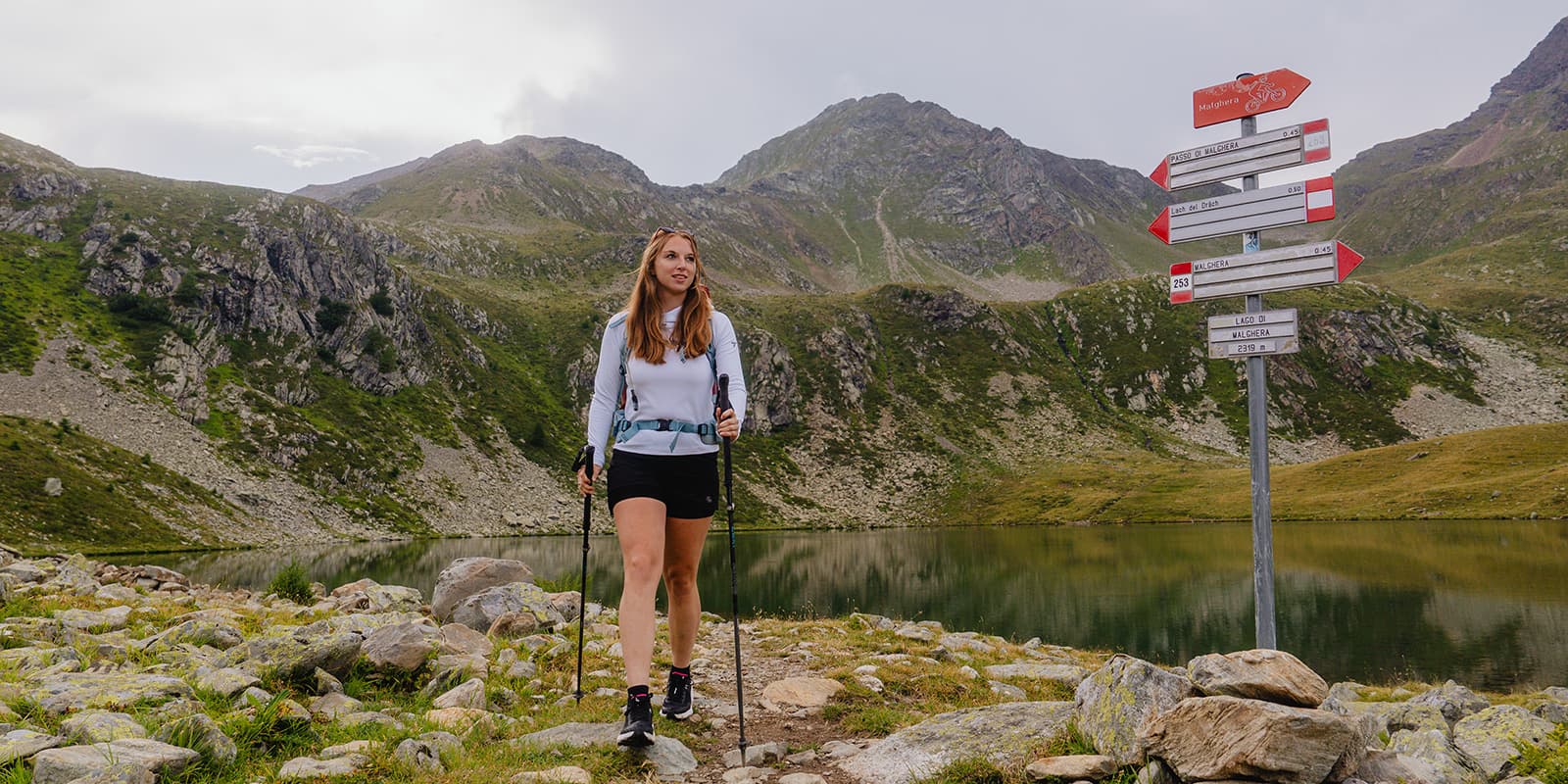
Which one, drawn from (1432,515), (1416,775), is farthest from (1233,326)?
(1432,515)

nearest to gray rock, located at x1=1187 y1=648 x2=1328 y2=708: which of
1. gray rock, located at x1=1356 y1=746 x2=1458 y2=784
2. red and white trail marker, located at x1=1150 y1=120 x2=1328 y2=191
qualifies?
gray rock, located at x1=1356 y1=746 x2=1458 y2=784

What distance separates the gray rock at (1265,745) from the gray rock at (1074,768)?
1.62 ft

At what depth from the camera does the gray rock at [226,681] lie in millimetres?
6398

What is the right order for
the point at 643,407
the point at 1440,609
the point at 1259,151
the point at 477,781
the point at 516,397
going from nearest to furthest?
the point at 477,781, the point at 643,407, the point at 1259,151, the point at 1440,609, the point at 516,397

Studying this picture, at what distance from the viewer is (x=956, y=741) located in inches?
241

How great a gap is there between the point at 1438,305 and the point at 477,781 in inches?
10743

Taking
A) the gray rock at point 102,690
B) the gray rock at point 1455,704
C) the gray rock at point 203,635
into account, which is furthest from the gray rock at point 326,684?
the gray rock at point 1455,704

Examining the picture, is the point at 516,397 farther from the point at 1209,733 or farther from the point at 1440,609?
the point at 1209,733

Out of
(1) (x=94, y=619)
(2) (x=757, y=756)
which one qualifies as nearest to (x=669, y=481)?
(2) (x=757, y=756)

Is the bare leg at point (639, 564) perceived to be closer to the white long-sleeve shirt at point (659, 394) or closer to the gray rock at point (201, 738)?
the white long-sleeve shirt at point (659, 394)

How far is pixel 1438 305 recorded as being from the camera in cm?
19988

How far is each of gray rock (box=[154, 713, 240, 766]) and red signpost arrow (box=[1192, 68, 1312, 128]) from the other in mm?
13009

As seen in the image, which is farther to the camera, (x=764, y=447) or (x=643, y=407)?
(x=764, y=447)

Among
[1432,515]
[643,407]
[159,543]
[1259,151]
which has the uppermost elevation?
[1259,151]
